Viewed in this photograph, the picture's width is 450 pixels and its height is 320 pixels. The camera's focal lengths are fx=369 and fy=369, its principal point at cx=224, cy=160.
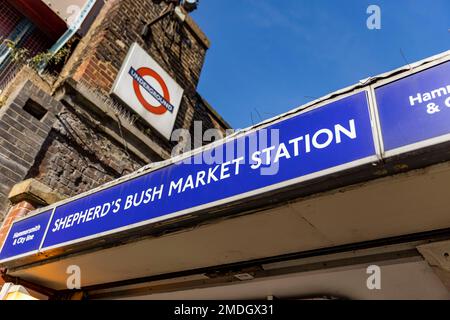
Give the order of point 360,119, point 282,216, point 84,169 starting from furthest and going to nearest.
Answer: point 84,169 < point 282,216 < point 360,119

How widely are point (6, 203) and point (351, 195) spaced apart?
4.18m

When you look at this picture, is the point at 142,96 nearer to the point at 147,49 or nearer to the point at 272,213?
the point at 147,49

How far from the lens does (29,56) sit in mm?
6664

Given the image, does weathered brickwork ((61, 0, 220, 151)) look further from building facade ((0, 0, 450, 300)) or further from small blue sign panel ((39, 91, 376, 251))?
small blue sign panel ((39, 91, 376, 251))

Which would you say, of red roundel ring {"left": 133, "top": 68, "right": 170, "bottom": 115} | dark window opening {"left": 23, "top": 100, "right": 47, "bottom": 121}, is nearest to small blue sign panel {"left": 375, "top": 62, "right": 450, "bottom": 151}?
dark window opening {"left": 23, "top": 100, "right": 47, "bottom": 121}

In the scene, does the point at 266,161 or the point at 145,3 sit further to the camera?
the point at 145,3

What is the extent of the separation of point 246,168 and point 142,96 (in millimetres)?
4924

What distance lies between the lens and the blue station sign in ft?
6.45

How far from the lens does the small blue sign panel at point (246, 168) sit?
197 centimetres

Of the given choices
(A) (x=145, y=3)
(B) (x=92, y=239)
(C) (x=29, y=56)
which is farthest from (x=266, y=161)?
(A) (x=145, y=3)
